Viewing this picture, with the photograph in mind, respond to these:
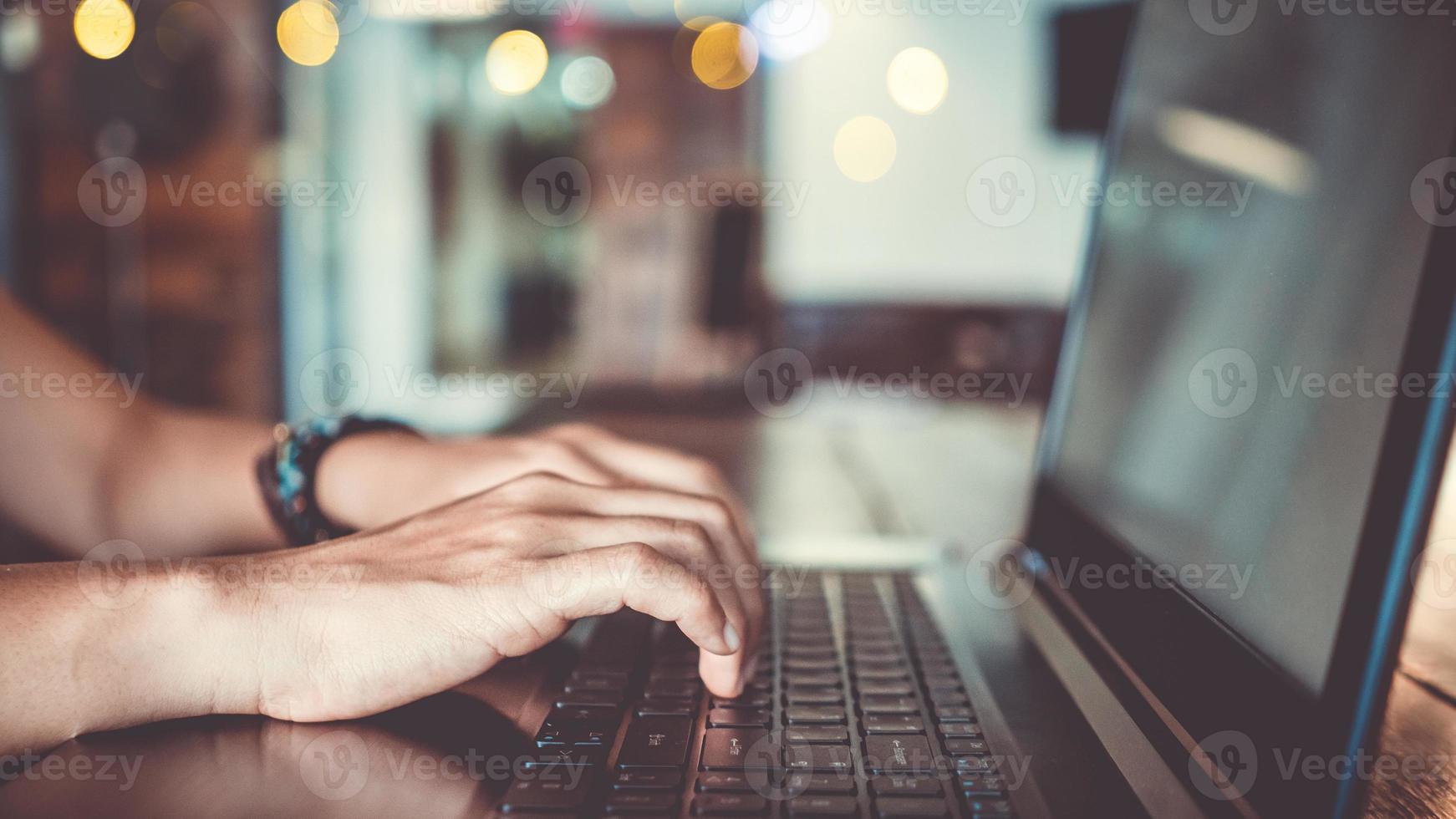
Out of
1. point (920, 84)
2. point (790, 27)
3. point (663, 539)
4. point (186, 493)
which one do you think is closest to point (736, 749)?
point (663, 539)

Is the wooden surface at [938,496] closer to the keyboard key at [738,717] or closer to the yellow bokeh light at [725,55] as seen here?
the keyboard key at [738,717]

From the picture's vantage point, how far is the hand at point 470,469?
2.11 ft

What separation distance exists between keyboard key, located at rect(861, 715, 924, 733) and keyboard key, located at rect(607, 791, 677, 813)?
110mm

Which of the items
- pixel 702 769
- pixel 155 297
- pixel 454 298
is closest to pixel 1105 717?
pixel 702 769

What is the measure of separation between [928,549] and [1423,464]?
541 millimetres

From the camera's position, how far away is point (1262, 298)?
1.51 ft

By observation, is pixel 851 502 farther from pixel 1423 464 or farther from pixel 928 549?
pixel 1423 464

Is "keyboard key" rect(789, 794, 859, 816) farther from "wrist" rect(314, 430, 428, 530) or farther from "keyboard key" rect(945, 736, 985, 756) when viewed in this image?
"wrist" rect(314, 430, 428, 530)

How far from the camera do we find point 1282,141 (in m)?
0.48

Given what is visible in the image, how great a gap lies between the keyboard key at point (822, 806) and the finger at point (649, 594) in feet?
Result: 0.36

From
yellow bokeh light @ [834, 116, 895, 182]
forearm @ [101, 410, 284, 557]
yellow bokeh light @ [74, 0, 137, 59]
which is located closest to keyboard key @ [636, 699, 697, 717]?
forearm @ [101, 410, 284, 557]

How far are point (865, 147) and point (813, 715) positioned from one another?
5.44 m


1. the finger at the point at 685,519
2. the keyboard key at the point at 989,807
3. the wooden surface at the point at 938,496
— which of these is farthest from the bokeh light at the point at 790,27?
the keyboard key at the point at 989,807

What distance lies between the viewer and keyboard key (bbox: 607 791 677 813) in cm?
35
